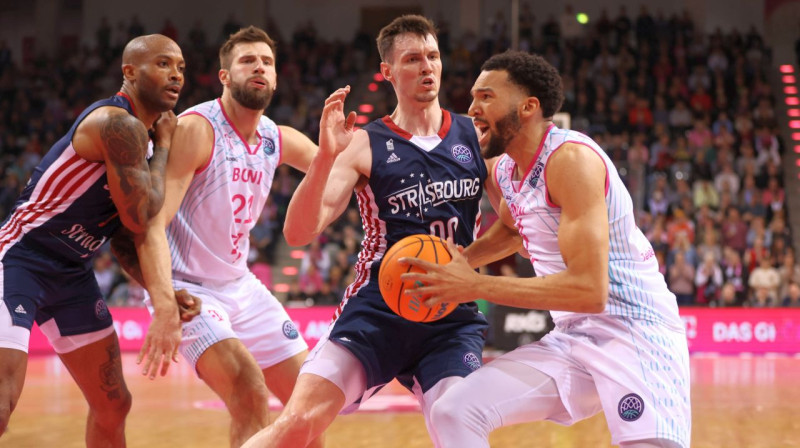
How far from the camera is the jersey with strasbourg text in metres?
4.47

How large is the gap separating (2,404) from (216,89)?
54.6 feet

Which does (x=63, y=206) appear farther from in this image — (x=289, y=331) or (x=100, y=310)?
(x=289, y=331)

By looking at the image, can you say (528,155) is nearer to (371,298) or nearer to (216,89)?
(371,298)

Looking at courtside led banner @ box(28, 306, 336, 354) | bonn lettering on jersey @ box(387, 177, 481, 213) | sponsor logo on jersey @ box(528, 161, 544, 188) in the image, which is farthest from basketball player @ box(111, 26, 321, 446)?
courtside led banner @ box(28, 306, 336, 354)

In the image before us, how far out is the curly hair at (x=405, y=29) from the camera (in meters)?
4.67

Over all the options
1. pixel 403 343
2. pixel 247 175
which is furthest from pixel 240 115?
pixel 403 343

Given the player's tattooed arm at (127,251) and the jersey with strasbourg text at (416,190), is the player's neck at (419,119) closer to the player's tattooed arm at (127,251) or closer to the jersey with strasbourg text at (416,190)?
the jersey with strasbourg text at (416,190)

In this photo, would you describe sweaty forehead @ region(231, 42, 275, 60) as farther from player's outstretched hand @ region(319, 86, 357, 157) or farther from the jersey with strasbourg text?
player's outstretched hand @ region(319, 86, 357, 157)

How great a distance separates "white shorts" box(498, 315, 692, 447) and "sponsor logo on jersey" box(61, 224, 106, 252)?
2.21 meters

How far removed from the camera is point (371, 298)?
444cm

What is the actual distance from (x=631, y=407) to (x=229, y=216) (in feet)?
8.03

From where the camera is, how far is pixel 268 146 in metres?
5.24

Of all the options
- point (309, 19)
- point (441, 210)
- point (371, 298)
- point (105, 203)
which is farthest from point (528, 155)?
point (309, 19)

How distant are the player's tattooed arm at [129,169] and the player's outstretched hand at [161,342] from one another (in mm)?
506
